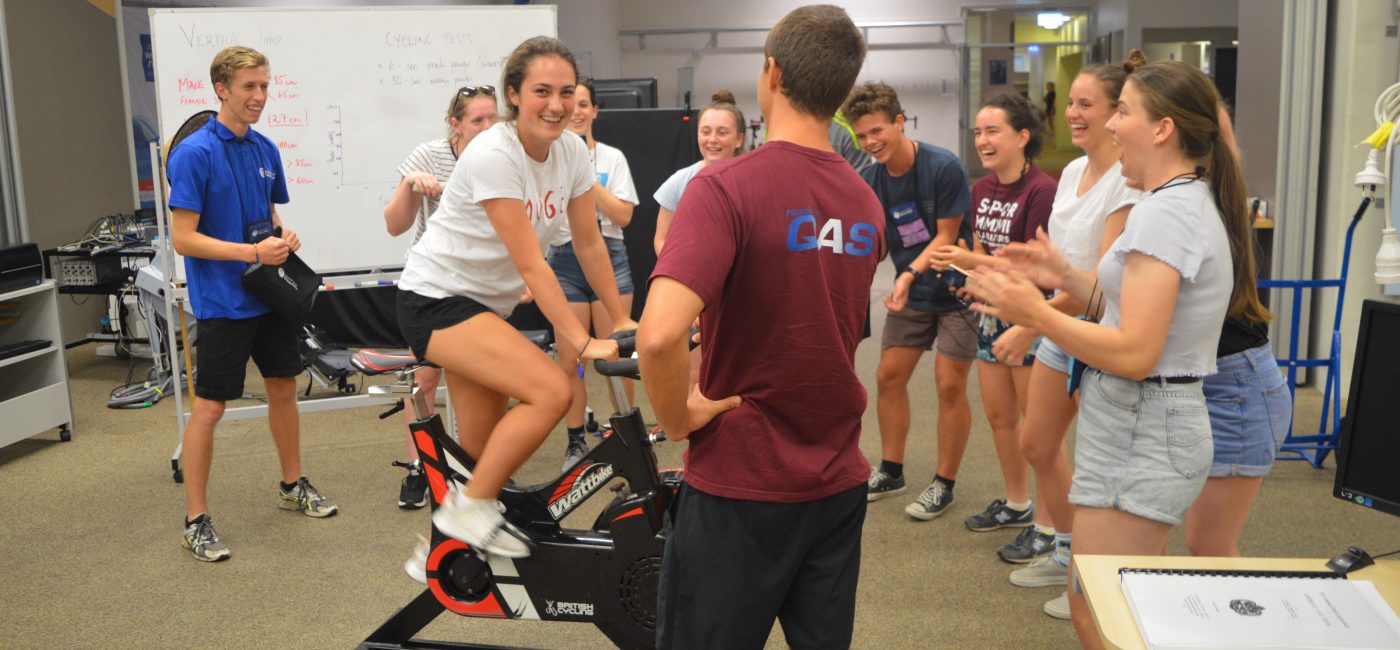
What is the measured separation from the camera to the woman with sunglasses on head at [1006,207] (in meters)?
3.34

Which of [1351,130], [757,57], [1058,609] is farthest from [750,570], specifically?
[757,57]

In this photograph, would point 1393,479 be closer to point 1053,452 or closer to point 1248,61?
point 1053,452

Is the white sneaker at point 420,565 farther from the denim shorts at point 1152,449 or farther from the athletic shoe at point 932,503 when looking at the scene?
the athletic shoe at point 932,503

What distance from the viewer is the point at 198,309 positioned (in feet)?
11.8

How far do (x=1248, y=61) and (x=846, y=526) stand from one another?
6.03 meters

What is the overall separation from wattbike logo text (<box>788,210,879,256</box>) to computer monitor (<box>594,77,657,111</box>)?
585cm

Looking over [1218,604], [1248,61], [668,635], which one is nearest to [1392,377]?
[1218,604]

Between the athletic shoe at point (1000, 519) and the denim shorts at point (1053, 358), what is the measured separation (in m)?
1.14

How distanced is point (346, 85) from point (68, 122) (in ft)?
11.7

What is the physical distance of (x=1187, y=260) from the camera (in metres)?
1.75

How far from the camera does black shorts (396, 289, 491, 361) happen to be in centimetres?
260

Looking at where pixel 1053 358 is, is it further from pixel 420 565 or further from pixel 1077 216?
pixel 420 565

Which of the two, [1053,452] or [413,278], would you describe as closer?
[413,278]

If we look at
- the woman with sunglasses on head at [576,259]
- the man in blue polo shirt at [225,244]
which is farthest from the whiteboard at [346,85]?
the man in blue polo shirt at [225,244]
